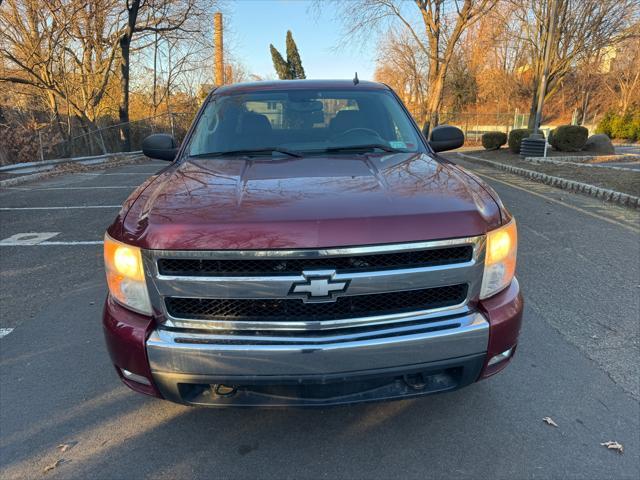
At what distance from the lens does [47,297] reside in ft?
13.3

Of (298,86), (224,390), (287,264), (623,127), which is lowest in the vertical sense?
(224,390)

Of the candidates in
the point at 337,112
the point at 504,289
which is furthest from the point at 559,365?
the point at 337,112

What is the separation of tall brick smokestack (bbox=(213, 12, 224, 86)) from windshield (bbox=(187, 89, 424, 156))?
73.1 ft

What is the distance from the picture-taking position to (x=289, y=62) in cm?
5453

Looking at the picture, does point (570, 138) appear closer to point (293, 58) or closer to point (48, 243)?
point (48, 243)

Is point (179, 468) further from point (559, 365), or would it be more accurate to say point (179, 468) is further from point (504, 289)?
point (559, 365)

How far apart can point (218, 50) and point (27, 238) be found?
2218 centimetres

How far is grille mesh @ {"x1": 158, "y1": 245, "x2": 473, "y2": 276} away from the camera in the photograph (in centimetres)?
178

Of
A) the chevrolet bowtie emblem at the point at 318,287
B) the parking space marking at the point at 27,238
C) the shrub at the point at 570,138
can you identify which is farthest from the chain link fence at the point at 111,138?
the chevrolet bowtie emblem at the point at 318,287

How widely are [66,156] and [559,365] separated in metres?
18.6

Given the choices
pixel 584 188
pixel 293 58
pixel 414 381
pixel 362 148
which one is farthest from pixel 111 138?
pixel 293 58

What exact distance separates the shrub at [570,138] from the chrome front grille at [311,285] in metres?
16.9

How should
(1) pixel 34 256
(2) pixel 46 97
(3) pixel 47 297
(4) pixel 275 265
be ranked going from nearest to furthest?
(4) pixel 275 265
(3) pixel 47 297
(1) pixel 34 256
(2) pixel 46 97

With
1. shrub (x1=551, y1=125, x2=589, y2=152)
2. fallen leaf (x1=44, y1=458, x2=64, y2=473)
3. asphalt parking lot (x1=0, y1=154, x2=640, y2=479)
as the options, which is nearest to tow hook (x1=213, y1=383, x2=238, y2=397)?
asphalt parking lot (x1=0, y1=154, x2=640, y2=479)
